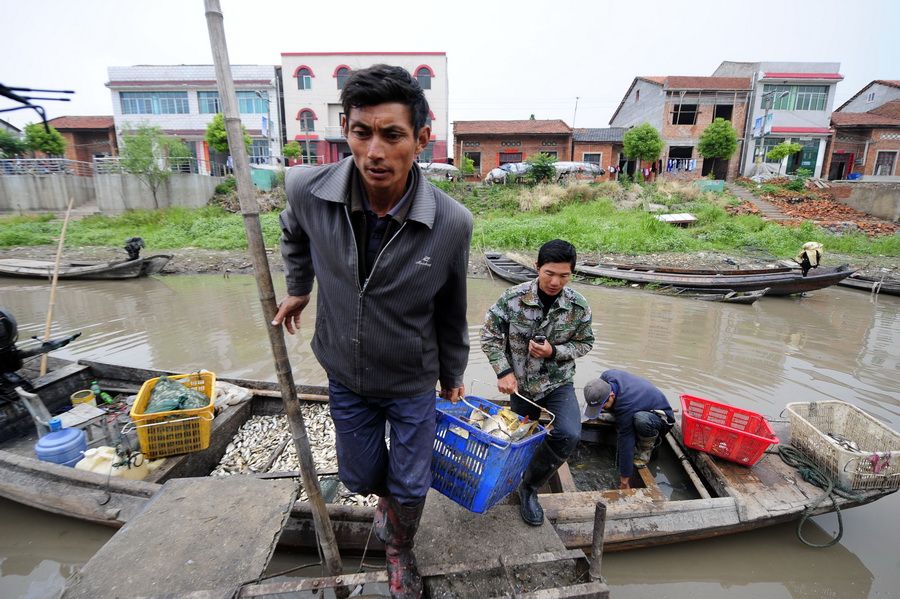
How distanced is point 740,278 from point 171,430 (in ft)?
38.3

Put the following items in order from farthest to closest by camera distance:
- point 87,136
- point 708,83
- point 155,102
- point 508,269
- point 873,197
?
1. point 87,136
2. point 155,102
3. point 708,83
4. point 873,197
5. point 508,269

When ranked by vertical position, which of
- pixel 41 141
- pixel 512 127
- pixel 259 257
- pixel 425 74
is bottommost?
pixel 259 257

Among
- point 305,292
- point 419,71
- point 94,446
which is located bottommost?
point 94,446

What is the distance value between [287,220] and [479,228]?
1614 centimetres

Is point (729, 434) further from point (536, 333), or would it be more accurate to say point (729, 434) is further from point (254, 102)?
point (254, 102)

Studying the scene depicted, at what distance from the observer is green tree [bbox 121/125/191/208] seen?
19547 millimetres

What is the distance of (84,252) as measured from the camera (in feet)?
51.7

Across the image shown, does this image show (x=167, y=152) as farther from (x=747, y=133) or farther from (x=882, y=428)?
(x=747, y=133)

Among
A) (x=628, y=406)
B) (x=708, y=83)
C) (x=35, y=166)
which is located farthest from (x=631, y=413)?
(x=35, y=166)

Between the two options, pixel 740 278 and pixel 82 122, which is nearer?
pixel 740 278

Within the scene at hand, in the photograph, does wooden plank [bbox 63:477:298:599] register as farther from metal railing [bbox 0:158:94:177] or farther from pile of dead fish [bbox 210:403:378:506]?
metal railing [bbox 0:158:94:177]

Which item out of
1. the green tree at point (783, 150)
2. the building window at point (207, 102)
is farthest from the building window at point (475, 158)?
the green tree at point (783, 150)

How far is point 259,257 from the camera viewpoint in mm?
1731

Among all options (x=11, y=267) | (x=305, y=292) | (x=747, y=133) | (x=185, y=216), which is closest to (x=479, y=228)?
(x=185, y=216)
